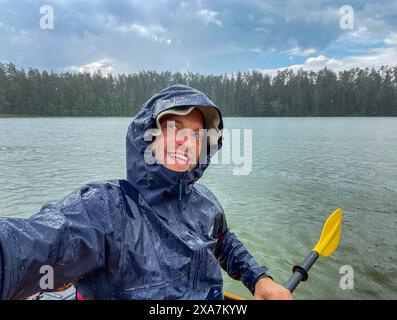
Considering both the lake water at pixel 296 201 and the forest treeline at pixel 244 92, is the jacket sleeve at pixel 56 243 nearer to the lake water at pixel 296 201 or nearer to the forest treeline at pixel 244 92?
the lake water at pixel 296 201

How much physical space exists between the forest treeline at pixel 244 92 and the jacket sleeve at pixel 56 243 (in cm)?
8755

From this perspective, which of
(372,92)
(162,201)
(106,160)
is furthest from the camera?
(372,92)

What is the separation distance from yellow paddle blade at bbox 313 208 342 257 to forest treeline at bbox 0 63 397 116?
280 feet

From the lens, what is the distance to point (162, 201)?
1.91 metres

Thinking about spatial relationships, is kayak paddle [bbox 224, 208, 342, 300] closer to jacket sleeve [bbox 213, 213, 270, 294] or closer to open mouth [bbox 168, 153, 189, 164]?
jacket sleeve [bbox 213, 213, 270, 294]

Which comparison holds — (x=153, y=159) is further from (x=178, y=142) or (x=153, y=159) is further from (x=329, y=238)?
(x=329, y=238)

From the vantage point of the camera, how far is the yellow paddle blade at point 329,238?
3799 mm

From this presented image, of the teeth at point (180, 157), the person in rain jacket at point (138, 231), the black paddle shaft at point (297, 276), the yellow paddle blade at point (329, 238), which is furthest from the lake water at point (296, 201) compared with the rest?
the teeth at point (180, 157)

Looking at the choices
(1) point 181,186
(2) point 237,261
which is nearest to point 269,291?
(2) point 237,261

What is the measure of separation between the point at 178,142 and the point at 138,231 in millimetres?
607

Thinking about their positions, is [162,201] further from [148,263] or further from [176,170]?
[148,263]

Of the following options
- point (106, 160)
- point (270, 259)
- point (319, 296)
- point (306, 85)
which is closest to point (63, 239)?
point (319, 296)
